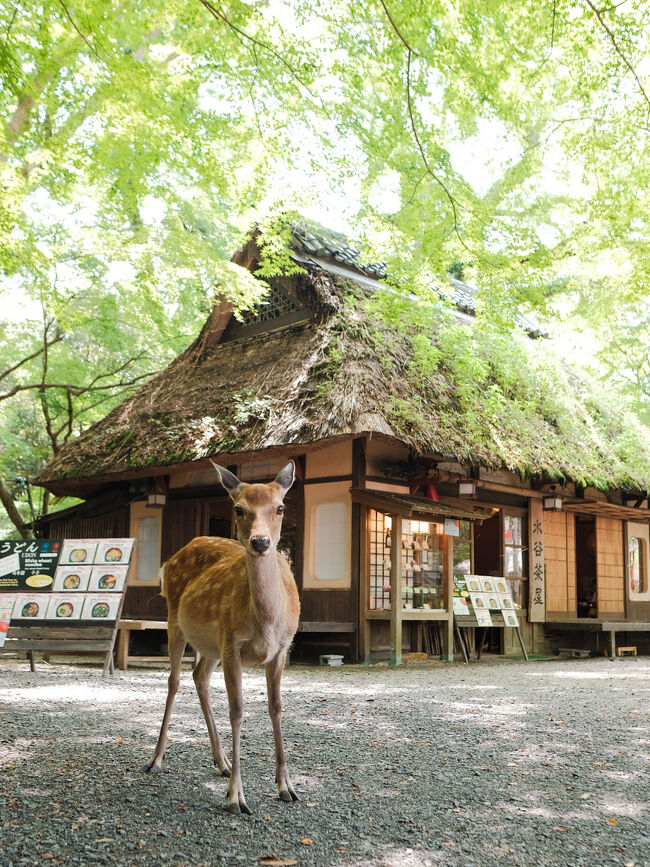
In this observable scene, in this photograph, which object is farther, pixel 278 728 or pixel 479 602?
pixel 479 602

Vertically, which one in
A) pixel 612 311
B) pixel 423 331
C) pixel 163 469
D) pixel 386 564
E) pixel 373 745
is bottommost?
pixel 373 745

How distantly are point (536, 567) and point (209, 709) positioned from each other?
9492 mm

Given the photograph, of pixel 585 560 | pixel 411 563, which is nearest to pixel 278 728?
pixel 411 563

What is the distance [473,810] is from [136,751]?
192 centimetres

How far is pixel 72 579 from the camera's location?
7.86 m

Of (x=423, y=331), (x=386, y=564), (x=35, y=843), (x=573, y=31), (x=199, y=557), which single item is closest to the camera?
(x=35, y=843)

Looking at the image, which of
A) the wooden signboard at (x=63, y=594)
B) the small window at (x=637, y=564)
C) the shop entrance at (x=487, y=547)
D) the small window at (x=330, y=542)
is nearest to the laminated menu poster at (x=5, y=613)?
the wooden signboard at (x=63, y=594)

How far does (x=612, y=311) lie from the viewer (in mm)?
14148

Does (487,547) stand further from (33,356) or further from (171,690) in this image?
(171,690)

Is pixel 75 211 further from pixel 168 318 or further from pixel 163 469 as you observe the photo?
pixel 163 469

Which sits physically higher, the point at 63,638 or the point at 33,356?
the point at 33,356

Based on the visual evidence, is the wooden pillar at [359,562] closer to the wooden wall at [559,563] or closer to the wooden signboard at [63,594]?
the wooden signboard at [63,594]

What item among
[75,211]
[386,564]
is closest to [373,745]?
[386,564]

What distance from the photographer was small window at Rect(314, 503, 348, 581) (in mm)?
9828
